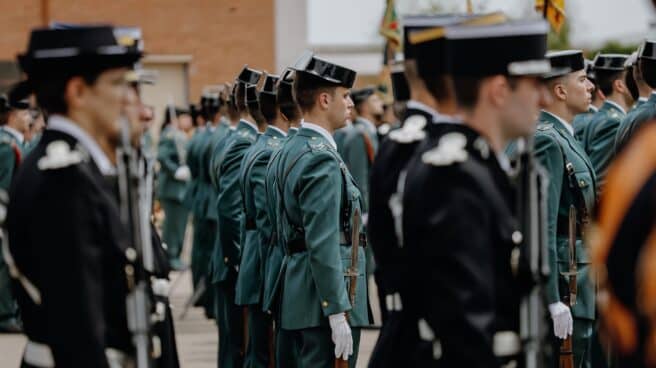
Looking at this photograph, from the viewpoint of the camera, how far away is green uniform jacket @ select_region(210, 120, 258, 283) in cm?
1050

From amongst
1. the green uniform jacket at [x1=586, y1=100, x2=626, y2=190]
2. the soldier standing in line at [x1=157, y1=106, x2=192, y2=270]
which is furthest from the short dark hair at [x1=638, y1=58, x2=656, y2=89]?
the soldier standing in line at [x1=157, y1=106, x2=192, y2=270]

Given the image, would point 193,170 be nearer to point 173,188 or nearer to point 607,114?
point 173,188

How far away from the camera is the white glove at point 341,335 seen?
729 centimetres

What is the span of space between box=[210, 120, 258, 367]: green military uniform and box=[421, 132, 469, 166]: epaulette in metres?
5.96

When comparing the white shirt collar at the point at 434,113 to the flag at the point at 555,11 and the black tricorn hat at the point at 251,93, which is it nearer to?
the black tricorn hat at the point at 251,93

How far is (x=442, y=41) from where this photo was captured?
183 inches

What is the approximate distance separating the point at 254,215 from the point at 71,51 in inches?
180

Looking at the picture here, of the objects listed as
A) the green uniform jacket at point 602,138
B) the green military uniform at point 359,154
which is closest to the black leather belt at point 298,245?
the green uniform jacket at point 602,138

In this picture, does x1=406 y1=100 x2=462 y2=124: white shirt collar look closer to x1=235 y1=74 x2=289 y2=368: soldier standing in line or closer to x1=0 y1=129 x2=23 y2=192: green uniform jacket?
x1=235 y1=74 x2=289 y2=368: soldier standing in line

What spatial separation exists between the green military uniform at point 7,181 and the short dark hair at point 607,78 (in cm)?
553

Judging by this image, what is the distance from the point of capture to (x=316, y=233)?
7.32 meters

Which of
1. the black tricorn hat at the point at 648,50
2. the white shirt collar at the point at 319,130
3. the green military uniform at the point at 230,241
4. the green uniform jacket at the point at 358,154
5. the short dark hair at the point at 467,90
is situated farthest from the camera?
the green uniform jacket at the point at 358,154

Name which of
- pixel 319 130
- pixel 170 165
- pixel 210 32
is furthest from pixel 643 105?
pixel 210 32

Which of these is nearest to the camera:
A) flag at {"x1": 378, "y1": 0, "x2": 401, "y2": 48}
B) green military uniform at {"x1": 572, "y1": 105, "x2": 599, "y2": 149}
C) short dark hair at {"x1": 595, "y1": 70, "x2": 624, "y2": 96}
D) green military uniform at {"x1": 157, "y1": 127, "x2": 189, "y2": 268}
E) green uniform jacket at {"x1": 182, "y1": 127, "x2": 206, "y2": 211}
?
green military uniform at {"x1": 572, "y1": 105, "x2": 599, "y2": 149}
